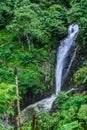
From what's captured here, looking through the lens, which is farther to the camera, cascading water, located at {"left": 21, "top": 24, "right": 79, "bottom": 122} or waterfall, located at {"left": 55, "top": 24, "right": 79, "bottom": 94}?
waterfall, located at {"left": 55, "top": 24, "right": 79, "bottom": 94}

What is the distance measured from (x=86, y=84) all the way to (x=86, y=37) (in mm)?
4680

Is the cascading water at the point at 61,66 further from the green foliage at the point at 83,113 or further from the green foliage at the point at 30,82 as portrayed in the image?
the green foliage at the point at 83,113

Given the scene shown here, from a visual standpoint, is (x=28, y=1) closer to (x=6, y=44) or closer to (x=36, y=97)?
(x=6, y=44)

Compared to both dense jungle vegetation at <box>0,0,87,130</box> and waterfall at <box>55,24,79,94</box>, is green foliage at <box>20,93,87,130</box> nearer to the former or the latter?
dense jungle vegetation at <box>0,0,87,130</box>

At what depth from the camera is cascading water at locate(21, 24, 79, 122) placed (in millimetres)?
22688

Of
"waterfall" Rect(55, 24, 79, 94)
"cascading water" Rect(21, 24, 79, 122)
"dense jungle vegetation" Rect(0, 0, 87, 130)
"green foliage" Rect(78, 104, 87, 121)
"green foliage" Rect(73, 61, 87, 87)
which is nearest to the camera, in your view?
"green foliage" Rect(78, 104, 87, 121)

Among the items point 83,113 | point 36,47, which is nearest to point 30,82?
point 36,47

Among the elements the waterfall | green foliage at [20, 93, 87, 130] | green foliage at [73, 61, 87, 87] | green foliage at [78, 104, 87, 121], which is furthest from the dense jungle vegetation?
green foliage at [78, 104, 87, 121]

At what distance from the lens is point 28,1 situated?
30.4 m

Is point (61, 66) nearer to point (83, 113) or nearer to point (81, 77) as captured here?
point (81, 77)

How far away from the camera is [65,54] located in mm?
26250

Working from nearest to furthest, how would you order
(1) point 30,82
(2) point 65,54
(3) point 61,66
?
(1) point 30,82, (3) point 61,66, (2) point 65,54

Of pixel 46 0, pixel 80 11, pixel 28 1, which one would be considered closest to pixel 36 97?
pixel 80 11

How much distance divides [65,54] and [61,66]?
1.08m
